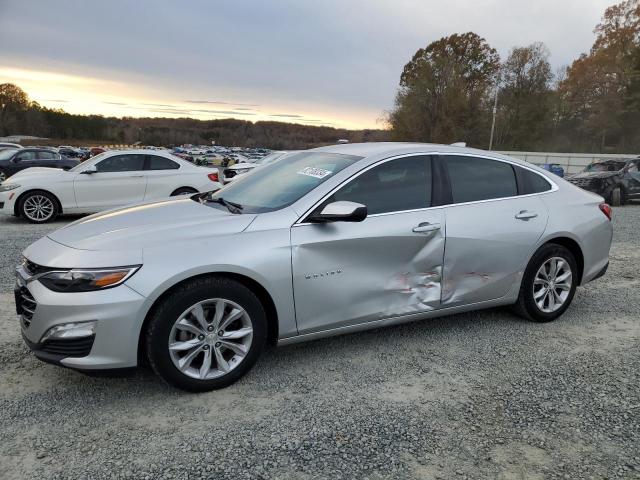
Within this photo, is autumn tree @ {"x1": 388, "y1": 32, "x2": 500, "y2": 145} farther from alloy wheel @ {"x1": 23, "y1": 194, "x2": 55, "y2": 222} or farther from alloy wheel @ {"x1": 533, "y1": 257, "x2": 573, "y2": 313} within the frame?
alloy wheel @ {"x1": 533, "y1": 257, "x2": 573, "y2": 313}

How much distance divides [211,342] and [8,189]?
880 centimetres

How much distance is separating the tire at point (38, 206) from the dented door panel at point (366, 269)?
27.4ft

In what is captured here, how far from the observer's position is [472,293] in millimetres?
3924

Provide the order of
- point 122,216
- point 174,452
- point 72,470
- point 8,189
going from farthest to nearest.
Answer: point 8,189 → point 122,216 → point 174,452 → point 72,470

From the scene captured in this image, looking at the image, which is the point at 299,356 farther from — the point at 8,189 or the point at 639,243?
the point at 8,189

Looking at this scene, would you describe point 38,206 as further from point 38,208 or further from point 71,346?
point 71,346

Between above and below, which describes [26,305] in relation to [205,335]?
above

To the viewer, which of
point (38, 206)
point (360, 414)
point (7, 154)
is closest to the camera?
point (360, 414)

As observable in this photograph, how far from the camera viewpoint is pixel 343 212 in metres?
3.16

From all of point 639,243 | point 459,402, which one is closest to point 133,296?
point 459,402

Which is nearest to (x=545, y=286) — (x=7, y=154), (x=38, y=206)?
(x=38, y=206)

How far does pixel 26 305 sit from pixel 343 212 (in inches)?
81.0

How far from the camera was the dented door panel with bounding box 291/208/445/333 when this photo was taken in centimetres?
324

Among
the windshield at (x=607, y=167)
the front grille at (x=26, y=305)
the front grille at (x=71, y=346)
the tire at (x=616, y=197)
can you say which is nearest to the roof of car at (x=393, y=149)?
the front grille at (x=71, y=346)
